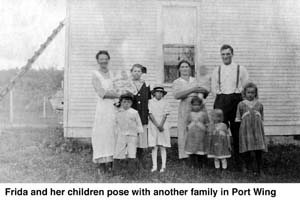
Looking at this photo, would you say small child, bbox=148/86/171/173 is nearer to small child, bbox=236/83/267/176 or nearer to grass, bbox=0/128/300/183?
grass, bbox=0/128/300/183

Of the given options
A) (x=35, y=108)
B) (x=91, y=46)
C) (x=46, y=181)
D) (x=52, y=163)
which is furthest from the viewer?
(x=35, y=108)

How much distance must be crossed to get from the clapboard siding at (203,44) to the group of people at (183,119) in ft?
6.78

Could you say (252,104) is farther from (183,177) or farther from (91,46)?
(91,46)

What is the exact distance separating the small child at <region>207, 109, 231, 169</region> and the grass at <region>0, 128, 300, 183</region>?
8.7 inches

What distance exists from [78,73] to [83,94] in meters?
0.39

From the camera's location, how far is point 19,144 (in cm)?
678

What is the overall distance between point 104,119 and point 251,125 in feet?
6.01

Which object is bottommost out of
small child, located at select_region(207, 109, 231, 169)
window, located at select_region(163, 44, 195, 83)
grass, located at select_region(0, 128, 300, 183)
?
grass, located at select_region(0, 128, 300, 183)

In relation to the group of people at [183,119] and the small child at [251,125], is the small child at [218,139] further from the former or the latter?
the small child at [251,125]

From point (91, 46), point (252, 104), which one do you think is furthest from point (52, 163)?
point (252, 104)

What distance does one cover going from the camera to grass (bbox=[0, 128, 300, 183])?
440 cm

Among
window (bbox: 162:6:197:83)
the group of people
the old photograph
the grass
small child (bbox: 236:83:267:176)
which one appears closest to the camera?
the grass

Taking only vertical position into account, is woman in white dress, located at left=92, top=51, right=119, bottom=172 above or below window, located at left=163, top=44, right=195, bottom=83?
below

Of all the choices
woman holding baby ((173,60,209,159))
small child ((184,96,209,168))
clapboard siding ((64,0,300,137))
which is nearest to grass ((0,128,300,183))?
small child ((184,96,209,168))
